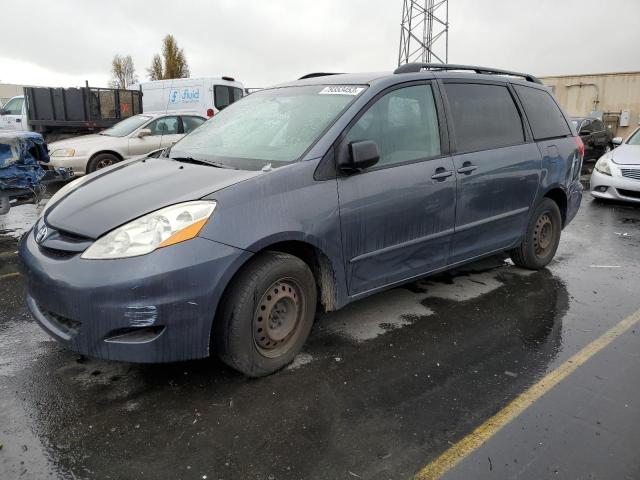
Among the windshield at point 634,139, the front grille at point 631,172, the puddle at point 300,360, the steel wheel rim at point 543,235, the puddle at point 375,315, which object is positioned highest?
the windshield at point 634,139

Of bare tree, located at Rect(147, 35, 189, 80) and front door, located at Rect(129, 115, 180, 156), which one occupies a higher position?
bare tree, located at Rect(147, 35, 189, 80)

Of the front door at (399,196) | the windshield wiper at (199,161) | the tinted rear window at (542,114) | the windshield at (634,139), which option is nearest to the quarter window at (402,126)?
the front door at (399,196)

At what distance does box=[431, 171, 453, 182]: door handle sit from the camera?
12.2ft

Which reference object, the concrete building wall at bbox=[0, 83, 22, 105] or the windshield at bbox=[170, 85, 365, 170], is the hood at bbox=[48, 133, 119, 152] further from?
the concrete building wall at bbox=[0, 83, 22, 105]

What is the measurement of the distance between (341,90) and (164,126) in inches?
343

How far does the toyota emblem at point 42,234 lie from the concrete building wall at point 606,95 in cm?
2479

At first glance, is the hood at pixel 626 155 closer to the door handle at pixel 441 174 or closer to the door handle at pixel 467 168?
the door handle at pixel 467 168

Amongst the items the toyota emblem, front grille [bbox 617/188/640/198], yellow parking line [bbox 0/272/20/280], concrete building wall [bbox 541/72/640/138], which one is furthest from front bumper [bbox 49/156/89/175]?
→ concrete building wall [bbox 541/72/640/138]

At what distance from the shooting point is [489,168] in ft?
13.6

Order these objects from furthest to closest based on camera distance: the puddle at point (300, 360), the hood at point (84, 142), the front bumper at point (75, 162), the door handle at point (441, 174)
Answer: the hood at point (84, 142)
the front bumper at point (75, 162)
the door handle at point (441, 174)
the puddle at point (300, 360)

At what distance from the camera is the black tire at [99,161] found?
1026 centimetres

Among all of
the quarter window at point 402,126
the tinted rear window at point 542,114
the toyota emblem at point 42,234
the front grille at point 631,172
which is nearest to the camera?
the toyota emblem at point 42,234

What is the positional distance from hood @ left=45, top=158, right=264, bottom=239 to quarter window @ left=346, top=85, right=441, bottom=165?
2.96ft

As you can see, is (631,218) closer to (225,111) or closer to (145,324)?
(225,111)
